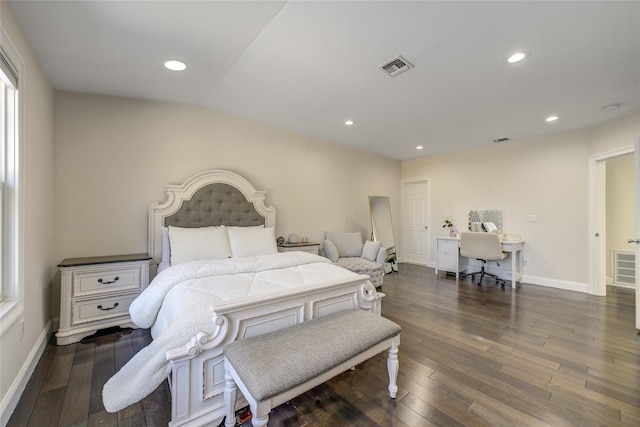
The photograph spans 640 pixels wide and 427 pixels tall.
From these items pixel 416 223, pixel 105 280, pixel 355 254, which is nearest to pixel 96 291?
pixel 105 280

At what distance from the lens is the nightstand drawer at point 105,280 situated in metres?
2.40

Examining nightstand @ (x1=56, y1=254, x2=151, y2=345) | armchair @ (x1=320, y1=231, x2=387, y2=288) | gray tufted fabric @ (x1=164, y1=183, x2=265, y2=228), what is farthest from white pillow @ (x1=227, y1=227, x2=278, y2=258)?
armchair @ (x1=320, y1=231, x2=387, y2=288)

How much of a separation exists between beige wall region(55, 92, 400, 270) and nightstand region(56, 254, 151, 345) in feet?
1.22

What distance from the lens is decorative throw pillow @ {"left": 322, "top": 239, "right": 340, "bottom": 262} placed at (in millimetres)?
4242

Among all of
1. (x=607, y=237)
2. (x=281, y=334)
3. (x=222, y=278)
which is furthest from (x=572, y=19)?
(x=607, y=237)

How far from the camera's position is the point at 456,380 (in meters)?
1.85

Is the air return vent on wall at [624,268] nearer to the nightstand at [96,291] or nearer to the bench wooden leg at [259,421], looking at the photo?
the bench wooden leg at [259,421]

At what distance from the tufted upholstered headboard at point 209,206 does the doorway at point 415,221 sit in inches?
147

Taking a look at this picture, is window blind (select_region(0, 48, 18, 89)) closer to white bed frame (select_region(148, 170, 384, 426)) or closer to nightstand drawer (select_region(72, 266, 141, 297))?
nightstand drawer (select_region(72, 266, 141, 297))

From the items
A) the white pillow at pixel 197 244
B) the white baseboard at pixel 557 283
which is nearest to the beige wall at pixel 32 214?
the white pillow at pixel 197 244

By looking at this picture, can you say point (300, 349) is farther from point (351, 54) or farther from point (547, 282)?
point (547, 282)

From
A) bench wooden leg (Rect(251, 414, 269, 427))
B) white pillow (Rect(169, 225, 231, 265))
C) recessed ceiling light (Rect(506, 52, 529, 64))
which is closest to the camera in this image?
bench wooden leg (Rect(251, 414, 269, 427))

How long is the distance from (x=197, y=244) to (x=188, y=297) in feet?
3.94

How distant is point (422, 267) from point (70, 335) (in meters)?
5.70
